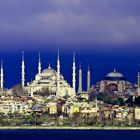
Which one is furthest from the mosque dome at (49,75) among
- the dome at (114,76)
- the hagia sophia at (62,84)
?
the dome at (114,76)

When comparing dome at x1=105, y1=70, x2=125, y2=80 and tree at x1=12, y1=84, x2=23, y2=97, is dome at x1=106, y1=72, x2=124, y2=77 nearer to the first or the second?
dome at x1=105, y1=70, x2=125, y2=80

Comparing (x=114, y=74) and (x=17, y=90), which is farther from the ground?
(x=114, y=74)

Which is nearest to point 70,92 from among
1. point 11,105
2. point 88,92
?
point 88,92

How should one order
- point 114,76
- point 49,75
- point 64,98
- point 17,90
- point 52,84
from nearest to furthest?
point 64,98 → point 17,90 → point 52,84 → point 49,75 → point 114,76

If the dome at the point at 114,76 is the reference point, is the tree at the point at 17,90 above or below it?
below

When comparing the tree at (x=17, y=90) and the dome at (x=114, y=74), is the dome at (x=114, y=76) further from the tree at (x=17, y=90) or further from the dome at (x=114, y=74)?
the tree at (x=17, y=90)

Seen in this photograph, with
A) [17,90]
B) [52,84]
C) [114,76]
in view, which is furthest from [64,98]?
[114,76]

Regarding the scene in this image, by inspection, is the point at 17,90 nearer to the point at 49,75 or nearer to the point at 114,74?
the point at 49,75

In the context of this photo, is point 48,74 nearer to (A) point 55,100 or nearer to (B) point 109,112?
(A) point 55,100

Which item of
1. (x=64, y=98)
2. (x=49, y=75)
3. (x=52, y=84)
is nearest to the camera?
(x=64, y=98)
